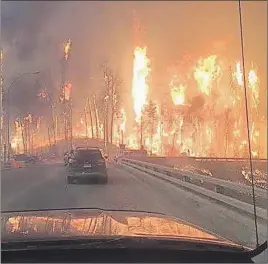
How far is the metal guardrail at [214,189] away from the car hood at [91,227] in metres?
3.37

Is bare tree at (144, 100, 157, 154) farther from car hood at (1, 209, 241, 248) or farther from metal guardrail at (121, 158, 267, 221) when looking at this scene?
car hood at (1, 209, 241, 248)

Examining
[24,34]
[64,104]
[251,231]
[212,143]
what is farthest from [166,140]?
[24,34]

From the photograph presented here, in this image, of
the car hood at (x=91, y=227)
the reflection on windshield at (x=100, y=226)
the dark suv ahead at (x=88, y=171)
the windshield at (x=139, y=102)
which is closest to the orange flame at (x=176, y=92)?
the windshield at (x=139, y=102)

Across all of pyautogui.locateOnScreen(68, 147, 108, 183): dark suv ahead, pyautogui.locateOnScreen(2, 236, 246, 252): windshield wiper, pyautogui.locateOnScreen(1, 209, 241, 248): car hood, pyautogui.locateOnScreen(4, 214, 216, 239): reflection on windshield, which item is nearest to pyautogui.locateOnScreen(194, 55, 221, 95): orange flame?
Result: pyautogui.locateOnScreen(1, 209, 241, 248): car hood

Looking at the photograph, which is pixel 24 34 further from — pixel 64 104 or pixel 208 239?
pixel 208 239

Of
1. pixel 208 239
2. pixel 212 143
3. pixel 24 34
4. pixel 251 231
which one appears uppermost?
pixel 24 34

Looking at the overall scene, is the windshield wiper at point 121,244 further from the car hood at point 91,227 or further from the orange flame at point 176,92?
the orange flame at point 176,92

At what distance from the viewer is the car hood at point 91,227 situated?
145 inches

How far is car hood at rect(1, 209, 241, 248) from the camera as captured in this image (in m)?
3.68

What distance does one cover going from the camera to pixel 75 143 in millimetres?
6648

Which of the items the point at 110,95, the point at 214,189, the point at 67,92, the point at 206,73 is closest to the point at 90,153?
the point at 214,189

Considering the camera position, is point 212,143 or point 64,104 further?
point 212,143

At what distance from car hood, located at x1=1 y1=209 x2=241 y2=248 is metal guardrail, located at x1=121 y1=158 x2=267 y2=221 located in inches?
133

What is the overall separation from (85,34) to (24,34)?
0.70 metres
